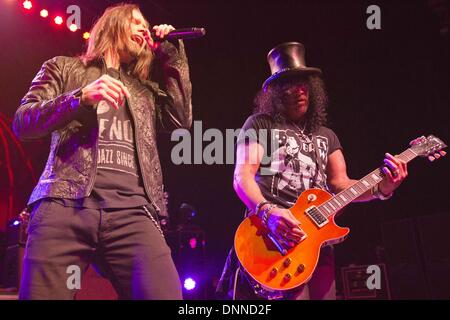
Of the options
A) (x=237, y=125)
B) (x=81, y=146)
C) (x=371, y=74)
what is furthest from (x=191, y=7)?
(x=81, y=146)

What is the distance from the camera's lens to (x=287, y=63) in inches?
126

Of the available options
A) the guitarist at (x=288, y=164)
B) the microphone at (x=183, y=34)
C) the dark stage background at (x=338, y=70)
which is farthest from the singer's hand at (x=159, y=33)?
the dark stage background at (x=338, y=70)

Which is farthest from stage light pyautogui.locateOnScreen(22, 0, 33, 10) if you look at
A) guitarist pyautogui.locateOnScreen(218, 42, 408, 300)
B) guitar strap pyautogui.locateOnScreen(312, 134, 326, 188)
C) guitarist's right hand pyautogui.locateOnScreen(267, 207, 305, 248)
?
guitarist's right hand pyautogui.locateOnScreen(267, 207, 305, 248)

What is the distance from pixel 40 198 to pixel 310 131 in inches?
67.8

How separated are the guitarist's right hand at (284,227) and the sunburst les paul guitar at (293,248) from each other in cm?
5

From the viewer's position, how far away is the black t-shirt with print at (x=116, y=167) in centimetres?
174

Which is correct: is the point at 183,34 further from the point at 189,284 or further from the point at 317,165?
the point at 189,284

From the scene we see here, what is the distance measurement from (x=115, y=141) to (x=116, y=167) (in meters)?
0.12

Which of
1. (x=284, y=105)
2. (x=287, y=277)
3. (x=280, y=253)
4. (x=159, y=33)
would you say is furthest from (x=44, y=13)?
(x=287, y=277)

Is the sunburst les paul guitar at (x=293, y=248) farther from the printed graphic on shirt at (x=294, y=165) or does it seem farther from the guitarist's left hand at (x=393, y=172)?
the guitarist's left hand at (x=393, y=172)

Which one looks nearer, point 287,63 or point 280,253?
point 280,253

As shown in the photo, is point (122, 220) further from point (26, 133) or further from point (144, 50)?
point (144, 50)

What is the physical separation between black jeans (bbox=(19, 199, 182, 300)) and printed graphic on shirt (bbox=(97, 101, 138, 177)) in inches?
7.5

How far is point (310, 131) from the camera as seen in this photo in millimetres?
2963
